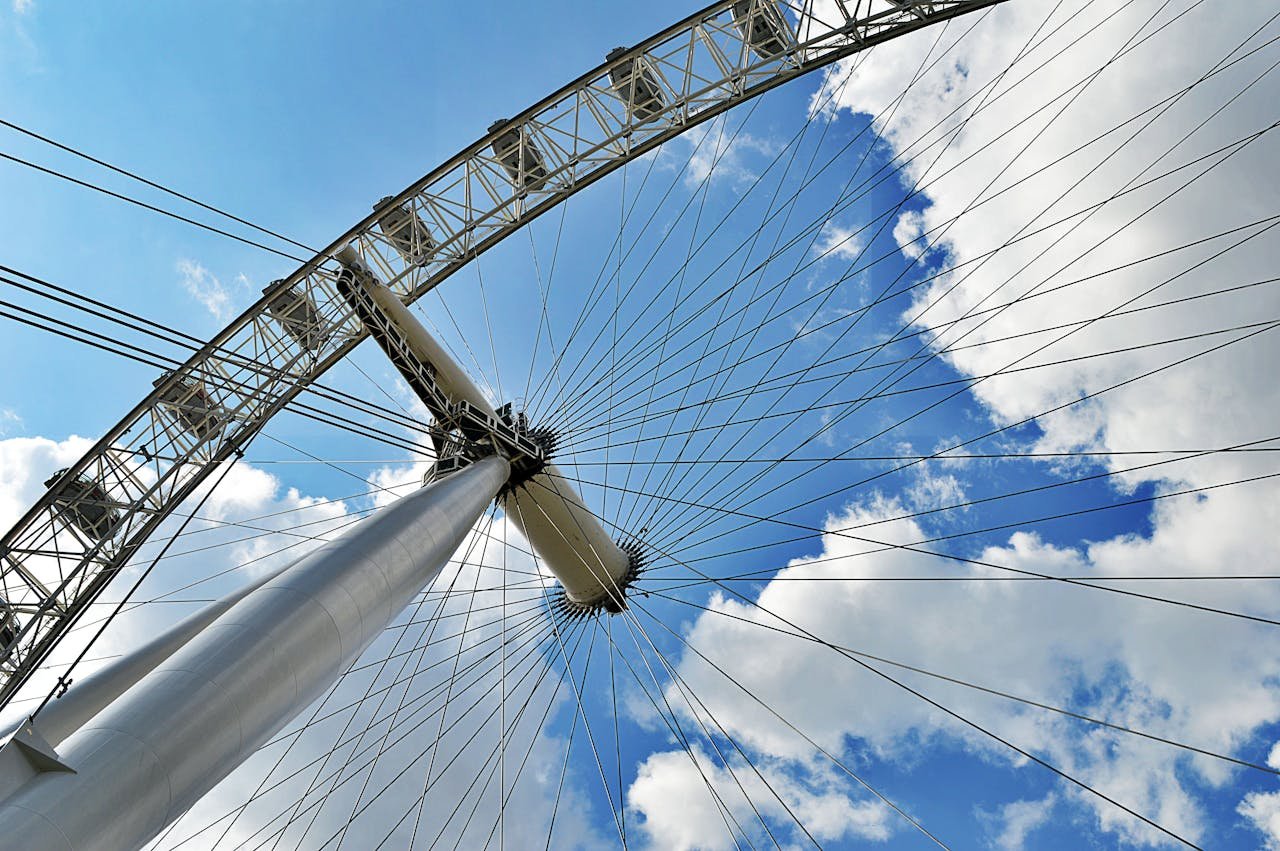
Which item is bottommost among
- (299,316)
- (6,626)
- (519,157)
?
(6,626)

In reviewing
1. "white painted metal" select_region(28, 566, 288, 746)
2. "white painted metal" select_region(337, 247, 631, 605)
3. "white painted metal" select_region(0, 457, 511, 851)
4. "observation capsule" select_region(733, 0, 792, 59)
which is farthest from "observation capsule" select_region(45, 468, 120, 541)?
"observation capsule" select_region(733, 0, 792, 59)

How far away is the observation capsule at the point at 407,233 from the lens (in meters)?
19.8

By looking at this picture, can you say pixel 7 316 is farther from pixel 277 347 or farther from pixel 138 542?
pixel 138 542

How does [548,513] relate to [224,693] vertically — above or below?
above

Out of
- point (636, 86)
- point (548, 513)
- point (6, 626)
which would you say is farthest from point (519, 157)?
point (6, 626)

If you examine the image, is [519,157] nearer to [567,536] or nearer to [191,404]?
[567,536]

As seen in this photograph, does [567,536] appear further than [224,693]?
Yes

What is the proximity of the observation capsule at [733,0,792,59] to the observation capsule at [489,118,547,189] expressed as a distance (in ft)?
16.5

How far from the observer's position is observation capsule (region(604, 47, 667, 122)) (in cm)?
1789

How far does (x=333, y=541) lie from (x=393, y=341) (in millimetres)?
7286

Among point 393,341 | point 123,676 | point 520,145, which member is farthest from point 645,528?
point 123,676

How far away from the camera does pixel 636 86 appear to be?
18219mm

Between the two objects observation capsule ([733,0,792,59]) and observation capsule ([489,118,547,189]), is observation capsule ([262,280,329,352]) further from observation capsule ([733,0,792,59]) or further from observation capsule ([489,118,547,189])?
observation capsule ([733,0,792,59])

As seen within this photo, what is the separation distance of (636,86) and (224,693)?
1413 centimetres
